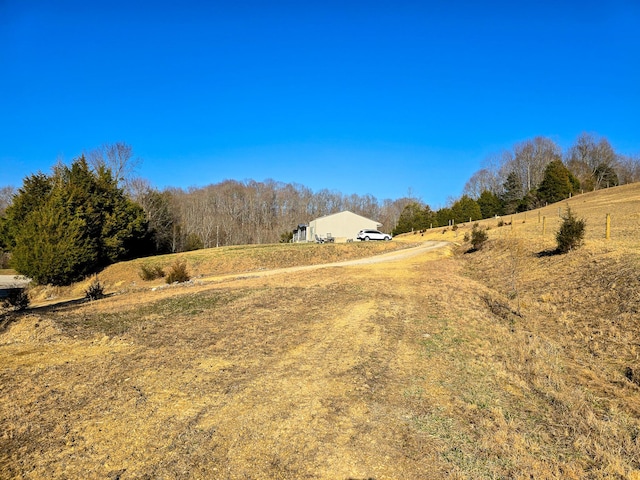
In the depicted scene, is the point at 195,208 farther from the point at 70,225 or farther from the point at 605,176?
the point at 605,176

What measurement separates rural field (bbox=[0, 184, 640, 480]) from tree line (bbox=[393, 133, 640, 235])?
45.3 meters

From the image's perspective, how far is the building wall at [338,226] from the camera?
50438mm

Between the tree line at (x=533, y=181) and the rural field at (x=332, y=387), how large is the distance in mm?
45314

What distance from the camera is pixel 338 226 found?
5122 cm

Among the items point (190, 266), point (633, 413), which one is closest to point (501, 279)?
point (633, 413)

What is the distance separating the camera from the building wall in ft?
165

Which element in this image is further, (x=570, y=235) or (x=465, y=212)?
(x=465, y=212)

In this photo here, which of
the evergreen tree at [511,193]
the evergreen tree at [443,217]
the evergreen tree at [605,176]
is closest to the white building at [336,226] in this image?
the evergreen tree at [443,217]

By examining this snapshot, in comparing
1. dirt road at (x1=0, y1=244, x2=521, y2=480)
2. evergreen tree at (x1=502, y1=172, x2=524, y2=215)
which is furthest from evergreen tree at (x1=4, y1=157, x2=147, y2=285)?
evergreen tree at (x1=502, y1=172, x2=524, y2=215)

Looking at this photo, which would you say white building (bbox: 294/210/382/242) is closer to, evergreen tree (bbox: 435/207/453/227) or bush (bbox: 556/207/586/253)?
evergreen tree (bbox: 435/207/453/227)

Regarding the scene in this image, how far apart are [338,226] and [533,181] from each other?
4348cm

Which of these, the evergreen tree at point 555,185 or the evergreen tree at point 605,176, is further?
the evergreen tree at point 605,176

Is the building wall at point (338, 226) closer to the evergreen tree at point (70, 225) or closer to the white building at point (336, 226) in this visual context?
the white building at point (336, 226)

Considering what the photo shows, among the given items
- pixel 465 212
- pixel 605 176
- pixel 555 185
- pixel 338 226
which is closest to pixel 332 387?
pixel 338 226
